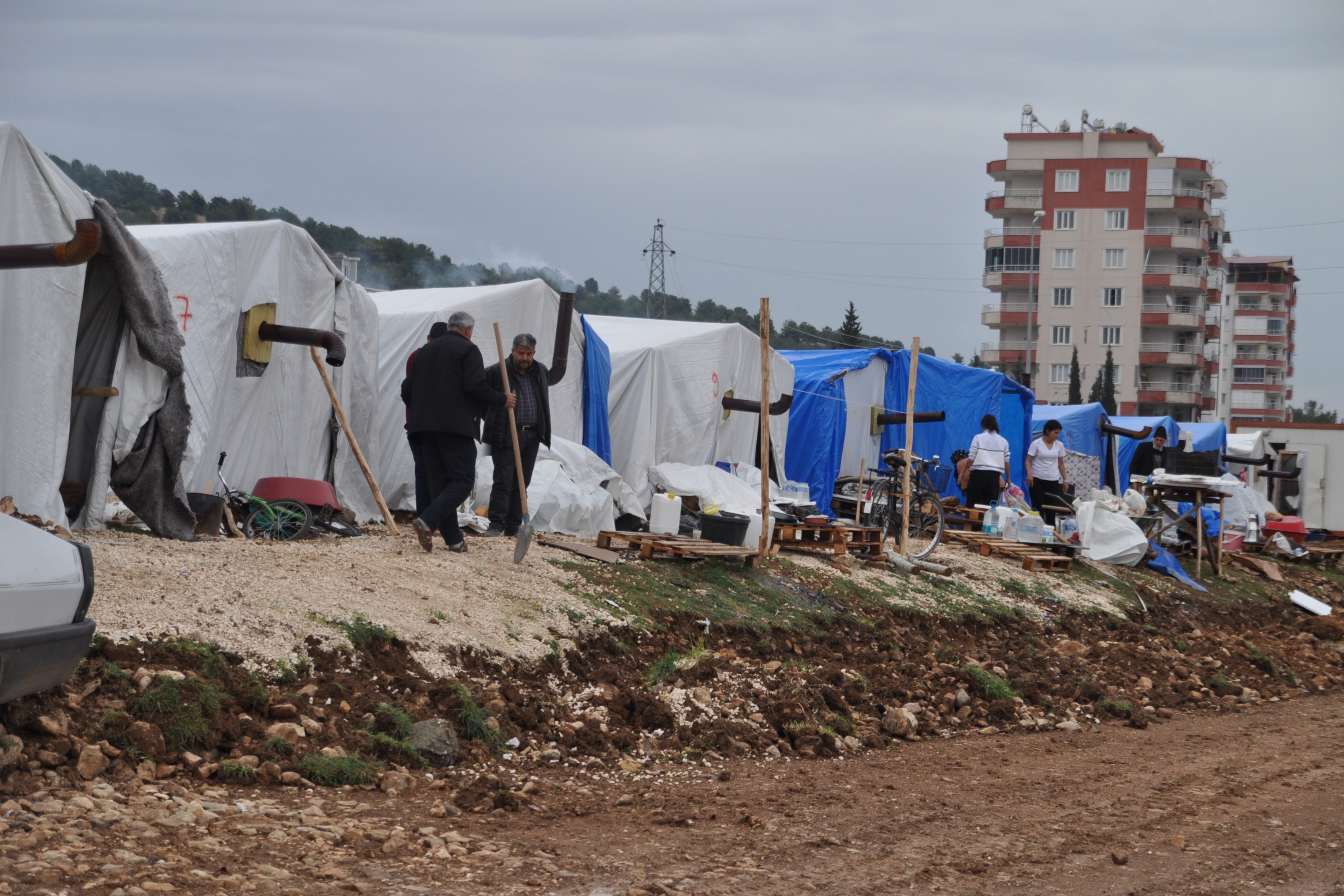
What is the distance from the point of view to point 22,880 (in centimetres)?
345

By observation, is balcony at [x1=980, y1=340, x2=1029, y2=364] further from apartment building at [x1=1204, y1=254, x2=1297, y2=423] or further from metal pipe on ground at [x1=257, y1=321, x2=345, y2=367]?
metal pipe on ground at [x1=257, y1=321, x2=345, y2=367]

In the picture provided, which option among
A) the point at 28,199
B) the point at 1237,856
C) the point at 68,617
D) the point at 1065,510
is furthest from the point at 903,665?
the point at 1065,510

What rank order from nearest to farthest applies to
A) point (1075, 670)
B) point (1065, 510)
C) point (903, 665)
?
1. point (903, 665)
2. point (1075, 670)
3. point (1065, 510)

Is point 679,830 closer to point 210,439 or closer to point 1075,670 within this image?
point 1075,670

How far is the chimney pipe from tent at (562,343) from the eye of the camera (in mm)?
12953

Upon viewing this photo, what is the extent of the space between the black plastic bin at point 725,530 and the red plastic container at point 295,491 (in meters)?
3.33

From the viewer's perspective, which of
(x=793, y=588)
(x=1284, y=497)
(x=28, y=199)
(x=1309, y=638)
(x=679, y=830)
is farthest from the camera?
(x=1284, y=497)

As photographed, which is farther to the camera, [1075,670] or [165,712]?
[1075,670]

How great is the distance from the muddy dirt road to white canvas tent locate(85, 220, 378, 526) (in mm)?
4794

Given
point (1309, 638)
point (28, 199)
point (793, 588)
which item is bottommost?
point (1309, 638)

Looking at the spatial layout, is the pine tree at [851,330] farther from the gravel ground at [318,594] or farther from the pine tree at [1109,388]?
the gravel ground at [318,594]

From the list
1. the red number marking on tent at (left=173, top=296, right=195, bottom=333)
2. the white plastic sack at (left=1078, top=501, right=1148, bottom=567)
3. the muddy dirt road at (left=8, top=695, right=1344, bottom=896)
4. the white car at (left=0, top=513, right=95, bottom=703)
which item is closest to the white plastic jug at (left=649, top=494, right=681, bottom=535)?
the red number marking on tent at (left=173, top=296, right=195, bottom=333)

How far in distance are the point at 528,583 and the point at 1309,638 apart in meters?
9.73

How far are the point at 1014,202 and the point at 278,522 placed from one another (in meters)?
66.0
